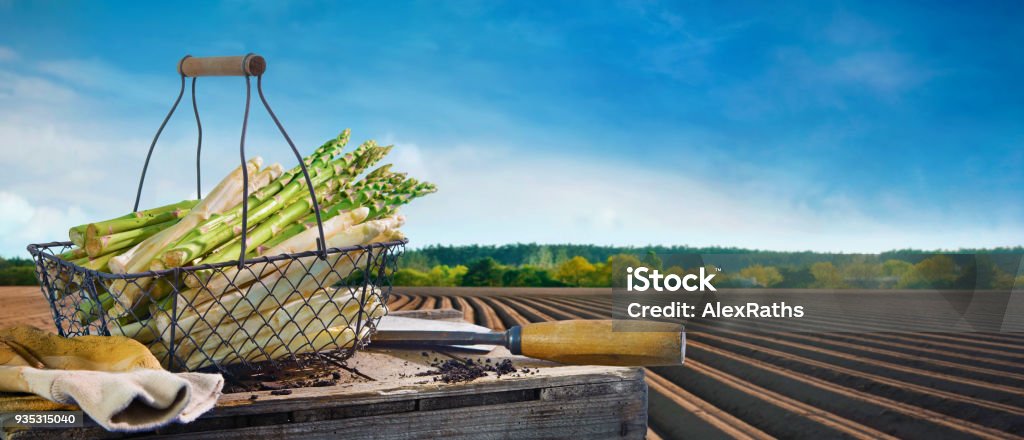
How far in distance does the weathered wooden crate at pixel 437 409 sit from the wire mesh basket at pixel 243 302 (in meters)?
0.17

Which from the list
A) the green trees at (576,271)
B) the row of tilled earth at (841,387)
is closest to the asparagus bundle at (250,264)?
the row of tilled earth at (841,387)

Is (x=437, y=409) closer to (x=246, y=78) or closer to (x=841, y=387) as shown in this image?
(x=246, y=78)

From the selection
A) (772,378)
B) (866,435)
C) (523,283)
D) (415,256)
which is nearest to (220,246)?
(866,435)

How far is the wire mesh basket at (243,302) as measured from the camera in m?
1.65

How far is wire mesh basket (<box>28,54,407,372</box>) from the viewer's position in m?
1.65

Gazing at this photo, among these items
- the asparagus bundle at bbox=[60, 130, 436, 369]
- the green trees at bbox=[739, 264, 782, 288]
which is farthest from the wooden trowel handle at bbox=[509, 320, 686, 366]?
the green trees at bbox=[739, 264, 782, 288]

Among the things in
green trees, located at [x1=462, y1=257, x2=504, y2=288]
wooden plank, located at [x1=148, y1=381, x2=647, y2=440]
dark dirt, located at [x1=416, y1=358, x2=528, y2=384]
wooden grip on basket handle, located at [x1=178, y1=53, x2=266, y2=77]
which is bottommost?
wooden plank, located at [x1=148, y1=381, x2=647, y2=440]

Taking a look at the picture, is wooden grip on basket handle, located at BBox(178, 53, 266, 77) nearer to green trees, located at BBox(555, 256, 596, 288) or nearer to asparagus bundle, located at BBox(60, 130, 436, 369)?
asparagus bundle, located at BBox(60, 130, 436, 369)

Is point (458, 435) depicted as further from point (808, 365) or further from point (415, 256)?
point (415, 256)

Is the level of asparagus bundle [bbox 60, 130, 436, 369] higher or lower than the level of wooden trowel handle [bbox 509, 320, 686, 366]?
higher

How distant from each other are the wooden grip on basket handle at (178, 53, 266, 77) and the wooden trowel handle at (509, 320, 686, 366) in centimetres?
93

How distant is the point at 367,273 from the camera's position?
5.96ft

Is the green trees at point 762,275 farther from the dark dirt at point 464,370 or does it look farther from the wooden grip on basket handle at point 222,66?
the wooden grip on basket handle at point 222,66

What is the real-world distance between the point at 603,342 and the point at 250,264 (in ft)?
2.85
